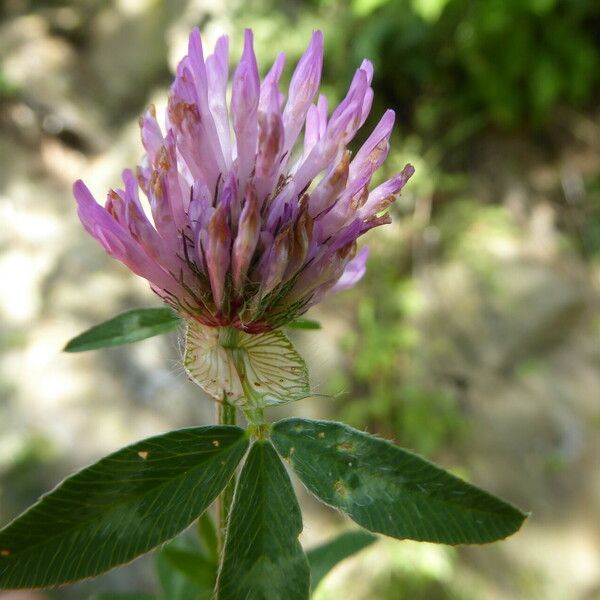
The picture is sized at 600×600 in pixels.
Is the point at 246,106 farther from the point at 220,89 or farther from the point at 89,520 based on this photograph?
the point at 89,520

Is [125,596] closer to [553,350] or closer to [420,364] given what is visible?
[420,364]

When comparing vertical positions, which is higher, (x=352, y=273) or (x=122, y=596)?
(x=352, y=273)

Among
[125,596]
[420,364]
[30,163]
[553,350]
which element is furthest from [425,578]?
[30,163]

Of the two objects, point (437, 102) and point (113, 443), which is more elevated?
point (437, 102)

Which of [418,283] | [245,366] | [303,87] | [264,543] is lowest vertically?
[264,543]

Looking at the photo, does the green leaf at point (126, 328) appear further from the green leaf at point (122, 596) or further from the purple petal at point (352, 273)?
the green leaf at point (122, 596)

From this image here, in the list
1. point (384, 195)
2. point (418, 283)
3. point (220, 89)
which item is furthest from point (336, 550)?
point (418, 283)
